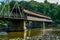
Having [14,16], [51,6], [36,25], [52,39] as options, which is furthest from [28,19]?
[51,6]

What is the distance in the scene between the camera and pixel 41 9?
66.2 meters

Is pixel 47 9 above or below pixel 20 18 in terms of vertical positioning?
below

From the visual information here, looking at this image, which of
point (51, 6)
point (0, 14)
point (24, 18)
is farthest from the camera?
point (51, 6)

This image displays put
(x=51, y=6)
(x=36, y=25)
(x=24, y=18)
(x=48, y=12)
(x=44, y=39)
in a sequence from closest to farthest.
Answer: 1. (x=44, y=39)
2. (x=24, y=18)
3. (x=36, y=25)
4. (x=48, y=12)
5. (x=51, y=6)

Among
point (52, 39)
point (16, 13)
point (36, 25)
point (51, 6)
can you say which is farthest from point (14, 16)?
point (51, 6)

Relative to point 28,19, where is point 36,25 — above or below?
below

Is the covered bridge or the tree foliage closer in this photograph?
the covered bridge

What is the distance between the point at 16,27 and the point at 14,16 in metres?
4.15

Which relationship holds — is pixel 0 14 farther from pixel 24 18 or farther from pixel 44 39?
pixel 44 39

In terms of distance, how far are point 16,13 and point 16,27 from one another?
293 centimetres

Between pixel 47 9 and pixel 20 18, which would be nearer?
pixel 20 18

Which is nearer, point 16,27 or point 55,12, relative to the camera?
point 16,27

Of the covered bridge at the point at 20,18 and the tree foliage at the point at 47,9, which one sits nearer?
the covered bridge at the point at 20,18

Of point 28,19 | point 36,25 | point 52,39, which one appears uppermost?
point 52,39
